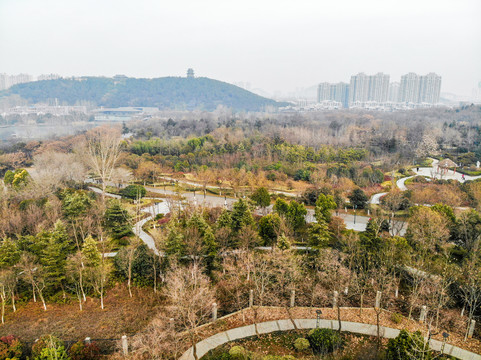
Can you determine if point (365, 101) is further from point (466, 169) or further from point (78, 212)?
point (78, 212)

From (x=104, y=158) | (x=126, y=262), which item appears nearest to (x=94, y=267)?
(x=126, y=262)

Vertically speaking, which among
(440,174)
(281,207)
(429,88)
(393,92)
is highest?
(429,88)

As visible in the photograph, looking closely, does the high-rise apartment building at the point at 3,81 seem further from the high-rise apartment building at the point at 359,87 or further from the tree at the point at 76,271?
the tree at the point at 76,271

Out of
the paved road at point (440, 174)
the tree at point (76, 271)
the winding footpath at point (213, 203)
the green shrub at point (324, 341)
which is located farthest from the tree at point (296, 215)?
the paved road at point (440, 174)

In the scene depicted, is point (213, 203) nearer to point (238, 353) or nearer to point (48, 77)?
point (238, 353)

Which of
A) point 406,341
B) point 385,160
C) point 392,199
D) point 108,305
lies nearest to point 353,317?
point 406,341

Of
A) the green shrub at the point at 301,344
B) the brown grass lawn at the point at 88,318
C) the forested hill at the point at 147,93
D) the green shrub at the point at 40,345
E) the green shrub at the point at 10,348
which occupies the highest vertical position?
the forested hill at the point at 147,93

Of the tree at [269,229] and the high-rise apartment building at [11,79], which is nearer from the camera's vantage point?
the tree at [269,229]
